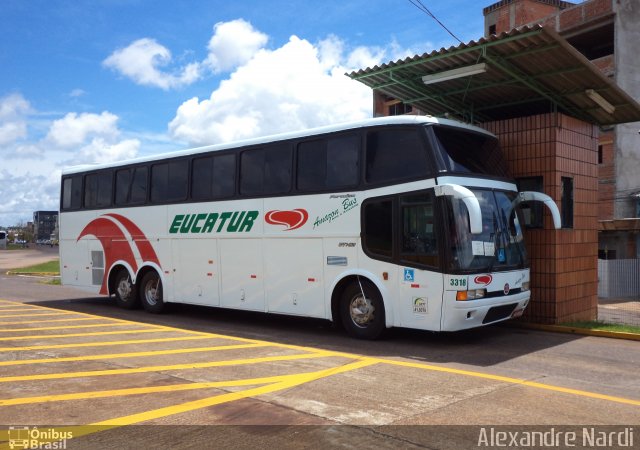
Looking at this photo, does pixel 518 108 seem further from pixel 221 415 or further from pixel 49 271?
pixel 49 271

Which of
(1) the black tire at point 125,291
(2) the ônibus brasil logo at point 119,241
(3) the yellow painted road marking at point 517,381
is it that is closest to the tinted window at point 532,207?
(3) the yellow painted road marking at point 517,381

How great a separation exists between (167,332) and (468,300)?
18.8ft

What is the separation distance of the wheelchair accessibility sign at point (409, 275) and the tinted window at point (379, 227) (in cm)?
41

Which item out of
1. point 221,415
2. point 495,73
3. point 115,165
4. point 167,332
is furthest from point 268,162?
point 221,415

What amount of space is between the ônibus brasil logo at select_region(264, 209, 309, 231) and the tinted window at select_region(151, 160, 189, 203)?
2934mm

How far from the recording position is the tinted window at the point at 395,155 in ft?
30.2

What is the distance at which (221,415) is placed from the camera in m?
5.58

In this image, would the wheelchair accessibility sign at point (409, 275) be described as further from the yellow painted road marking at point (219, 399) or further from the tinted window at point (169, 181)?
the tinted window at point (169, 181)

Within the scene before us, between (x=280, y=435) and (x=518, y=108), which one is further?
(x=518, y=108)

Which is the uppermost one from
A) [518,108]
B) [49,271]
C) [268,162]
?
[518,108]

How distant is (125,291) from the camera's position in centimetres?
1512

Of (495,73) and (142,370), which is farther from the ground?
(495,73)

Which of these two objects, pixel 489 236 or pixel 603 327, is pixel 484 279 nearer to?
pixel 489 236

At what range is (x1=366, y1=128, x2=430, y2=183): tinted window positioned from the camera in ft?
30.2
